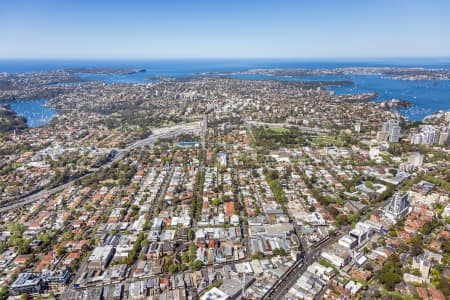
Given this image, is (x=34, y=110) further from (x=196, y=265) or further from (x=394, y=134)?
(x=394, y=134)

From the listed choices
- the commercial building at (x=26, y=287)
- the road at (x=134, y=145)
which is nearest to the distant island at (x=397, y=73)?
the road at (x=134, y=145)

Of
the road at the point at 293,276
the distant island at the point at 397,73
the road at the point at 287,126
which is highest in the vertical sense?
the distant island at the point at 397,73

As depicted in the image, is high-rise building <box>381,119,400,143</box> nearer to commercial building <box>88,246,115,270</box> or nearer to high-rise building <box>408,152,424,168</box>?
high-rise building <box>408,152,424,168</box>

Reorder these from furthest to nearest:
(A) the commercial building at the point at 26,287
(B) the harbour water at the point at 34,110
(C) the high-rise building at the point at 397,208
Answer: (B) the harbour water at the point at 34,110
(C) the high-rise building at the point at 397,208
(A) the commercial building at the point at 26,287

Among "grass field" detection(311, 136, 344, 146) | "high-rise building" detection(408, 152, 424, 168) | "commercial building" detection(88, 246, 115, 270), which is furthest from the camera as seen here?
"grass field" detection(311, 136, 344, 146)

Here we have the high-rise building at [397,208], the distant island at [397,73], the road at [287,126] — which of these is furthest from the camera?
the distant island at [397,73]

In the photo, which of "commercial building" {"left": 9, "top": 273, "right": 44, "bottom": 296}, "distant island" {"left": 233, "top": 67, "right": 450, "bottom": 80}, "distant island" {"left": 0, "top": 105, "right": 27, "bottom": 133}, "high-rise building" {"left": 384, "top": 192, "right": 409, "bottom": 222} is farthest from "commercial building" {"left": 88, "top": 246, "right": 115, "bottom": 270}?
"distant island" {"left": 233, "top": 67, "right": 450, "bottom": 80}

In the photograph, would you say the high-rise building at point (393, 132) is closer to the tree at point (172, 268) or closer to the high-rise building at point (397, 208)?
the high-rise building at point (397, 208)

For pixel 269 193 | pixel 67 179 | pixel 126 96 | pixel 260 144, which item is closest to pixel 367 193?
pixel 269 193

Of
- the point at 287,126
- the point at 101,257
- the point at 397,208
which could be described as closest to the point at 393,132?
the point at 287,126
